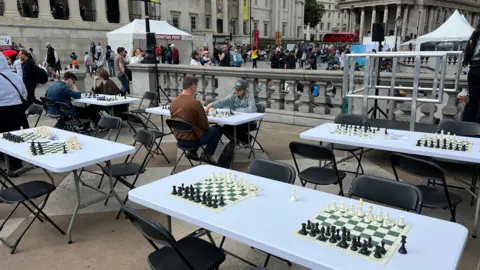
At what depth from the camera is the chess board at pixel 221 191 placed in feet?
8.54

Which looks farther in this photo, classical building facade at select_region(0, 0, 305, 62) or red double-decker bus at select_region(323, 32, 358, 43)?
red double-decker bus at select_region(323, 32, 358, 43)

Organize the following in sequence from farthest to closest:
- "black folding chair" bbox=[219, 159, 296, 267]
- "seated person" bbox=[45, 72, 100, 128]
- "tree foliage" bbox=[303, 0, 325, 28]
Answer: "tree foliage" bbox=[303, 0, 325, 28] → "seated person" bbox=[45, 72, 100, 128] → "black folding chair" bbox=[219, 159, 296, 267]

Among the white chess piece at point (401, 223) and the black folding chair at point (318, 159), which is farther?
the black folding chair at point (318, 159)

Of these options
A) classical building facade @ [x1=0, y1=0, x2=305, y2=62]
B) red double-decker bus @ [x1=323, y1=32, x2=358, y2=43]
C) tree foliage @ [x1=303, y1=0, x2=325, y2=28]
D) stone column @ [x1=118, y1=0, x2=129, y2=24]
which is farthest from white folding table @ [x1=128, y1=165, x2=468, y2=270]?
tree foliage @ [x1=303, y1=0, x2=325, y2=28]

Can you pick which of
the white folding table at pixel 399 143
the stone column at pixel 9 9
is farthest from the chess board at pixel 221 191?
the stone column at pixel 9 9

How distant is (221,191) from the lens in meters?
2.83

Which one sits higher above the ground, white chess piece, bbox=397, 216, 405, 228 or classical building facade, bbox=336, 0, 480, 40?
classical building facade, bbox=336, 0, 480, 40

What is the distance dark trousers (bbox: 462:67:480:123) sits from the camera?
537 cm

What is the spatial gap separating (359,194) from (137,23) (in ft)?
60.0

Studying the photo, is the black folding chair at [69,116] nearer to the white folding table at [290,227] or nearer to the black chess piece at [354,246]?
the white folding table at [290,227]

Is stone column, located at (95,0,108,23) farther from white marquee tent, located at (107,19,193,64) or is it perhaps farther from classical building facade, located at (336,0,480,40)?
classical building facade, located at (336,0,480,40)

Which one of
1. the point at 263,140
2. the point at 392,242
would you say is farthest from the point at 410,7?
the point at 392,242

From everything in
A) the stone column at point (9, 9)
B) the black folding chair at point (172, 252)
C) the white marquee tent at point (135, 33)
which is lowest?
the black folding chair at point (172, 252)

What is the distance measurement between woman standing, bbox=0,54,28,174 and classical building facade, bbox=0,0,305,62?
2274 centimetres
